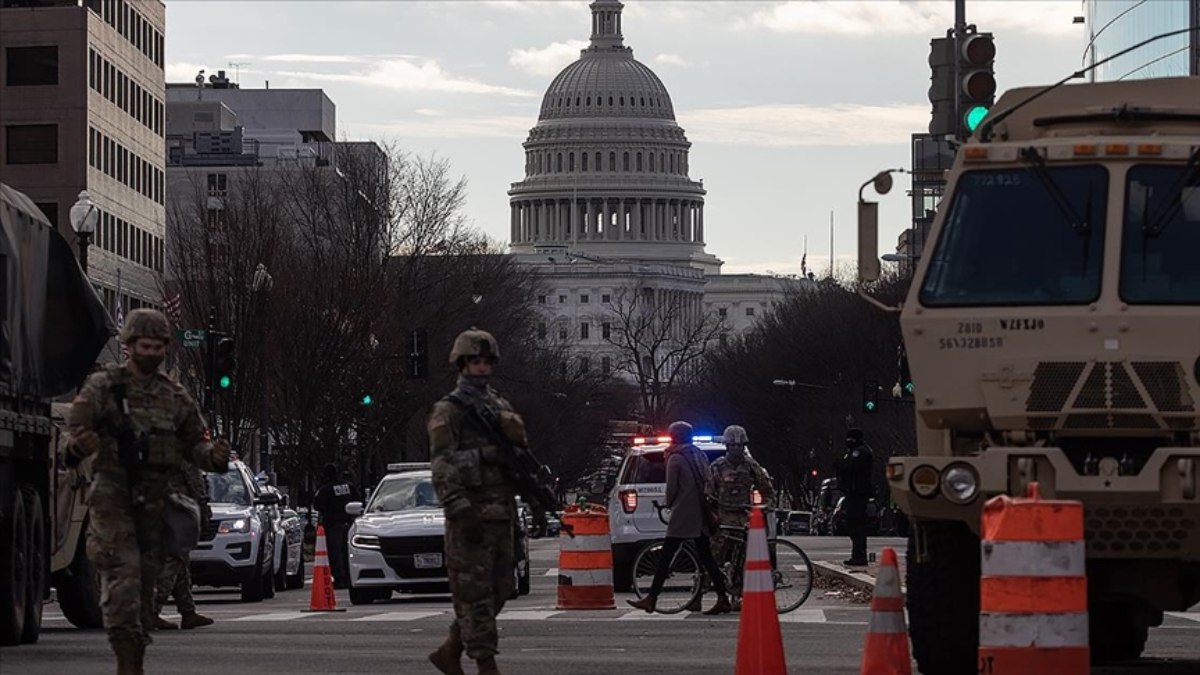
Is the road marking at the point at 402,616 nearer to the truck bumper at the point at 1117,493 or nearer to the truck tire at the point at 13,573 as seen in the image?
the truck tire at the point at 13,573

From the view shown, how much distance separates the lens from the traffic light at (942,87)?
2223 cm

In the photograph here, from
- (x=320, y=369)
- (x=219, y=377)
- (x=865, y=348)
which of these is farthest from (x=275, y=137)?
(x=219, y=377)

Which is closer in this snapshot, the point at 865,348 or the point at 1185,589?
the point at 1185,589

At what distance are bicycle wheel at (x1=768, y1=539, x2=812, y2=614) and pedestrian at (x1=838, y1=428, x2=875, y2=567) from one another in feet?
17.1

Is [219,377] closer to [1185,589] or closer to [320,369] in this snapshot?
[320,369]

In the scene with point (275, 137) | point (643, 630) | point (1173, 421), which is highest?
point (275, 137)

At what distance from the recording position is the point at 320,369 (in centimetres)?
6188

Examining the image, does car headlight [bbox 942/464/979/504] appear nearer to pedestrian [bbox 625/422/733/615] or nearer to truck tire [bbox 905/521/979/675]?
truck tire [bbox 905/521/979/675]

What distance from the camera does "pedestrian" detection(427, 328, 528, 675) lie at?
14.5 m

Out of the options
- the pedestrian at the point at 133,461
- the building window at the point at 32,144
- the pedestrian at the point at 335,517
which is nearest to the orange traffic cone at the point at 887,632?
the pedestrian at the point at 133,461

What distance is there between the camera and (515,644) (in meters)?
19.8

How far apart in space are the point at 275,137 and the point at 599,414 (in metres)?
22.9

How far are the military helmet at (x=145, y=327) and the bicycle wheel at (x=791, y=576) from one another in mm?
10377

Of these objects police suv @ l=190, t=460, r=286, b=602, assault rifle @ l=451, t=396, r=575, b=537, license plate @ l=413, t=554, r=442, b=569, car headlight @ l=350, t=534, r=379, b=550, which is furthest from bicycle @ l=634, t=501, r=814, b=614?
assault rifle @ l=451, t=396, r=575, b=537
